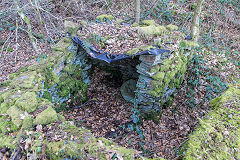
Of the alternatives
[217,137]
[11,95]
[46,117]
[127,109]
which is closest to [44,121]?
[46,117]

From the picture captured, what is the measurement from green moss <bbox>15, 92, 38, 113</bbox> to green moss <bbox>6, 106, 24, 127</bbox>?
0.08 m

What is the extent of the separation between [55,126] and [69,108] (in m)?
2.40

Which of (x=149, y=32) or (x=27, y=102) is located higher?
(x=149, y=32)

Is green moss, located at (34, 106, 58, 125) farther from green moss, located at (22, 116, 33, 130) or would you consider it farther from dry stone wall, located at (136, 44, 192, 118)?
dry stone wall, located at (136, 44, 192, 118)

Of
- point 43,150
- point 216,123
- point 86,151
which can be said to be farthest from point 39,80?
point 216,123

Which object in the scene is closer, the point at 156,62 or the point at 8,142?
the point at 8,142

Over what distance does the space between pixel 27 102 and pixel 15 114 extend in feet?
0.91

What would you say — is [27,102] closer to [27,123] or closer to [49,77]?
[27,123]

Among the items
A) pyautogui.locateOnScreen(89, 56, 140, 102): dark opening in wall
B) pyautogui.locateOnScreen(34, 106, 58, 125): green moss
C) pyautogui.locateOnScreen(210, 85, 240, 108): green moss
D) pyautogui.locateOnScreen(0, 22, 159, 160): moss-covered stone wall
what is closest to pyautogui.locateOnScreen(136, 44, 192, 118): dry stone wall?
pyautogui.locateOnScreen(89, 56, 140, 102): dark opening in wall

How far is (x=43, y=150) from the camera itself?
2092 millimetres

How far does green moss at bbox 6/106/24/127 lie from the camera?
2.53m

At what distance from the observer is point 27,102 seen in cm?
284

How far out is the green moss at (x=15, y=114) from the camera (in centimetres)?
253

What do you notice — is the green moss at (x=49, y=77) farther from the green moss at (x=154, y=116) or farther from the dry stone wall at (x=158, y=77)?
the green moss at (x=154, y=116)
